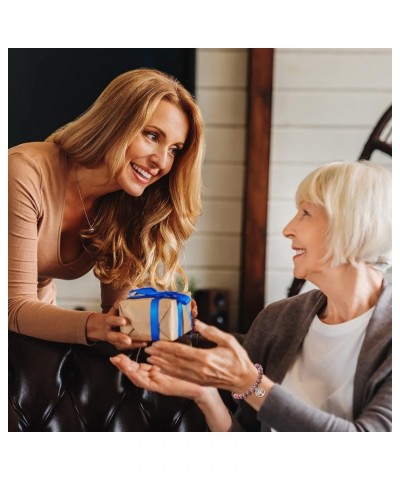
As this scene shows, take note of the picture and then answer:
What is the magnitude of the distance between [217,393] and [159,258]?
0.30 m

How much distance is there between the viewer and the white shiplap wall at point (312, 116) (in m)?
1.29

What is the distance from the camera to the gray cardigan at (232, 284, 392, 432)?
1.08 metres

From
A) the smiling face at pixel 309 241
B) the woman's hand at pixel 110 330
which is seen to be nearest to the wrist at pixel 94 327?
the woman's hand at pixel 110 330

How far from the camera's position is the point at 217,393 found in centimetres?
122

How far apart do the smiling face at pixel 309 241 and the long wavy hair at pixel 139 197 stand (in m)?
0.24

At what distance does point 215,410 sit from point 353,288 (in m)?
0.35

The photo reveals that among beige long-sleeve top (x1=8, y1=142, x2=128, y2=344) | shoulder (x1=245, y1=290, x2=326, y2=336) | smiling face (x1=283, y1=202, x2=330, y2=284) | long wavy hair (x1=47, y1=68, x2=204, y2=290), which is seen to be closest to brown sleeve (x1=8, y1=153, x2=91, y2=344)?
beige long-sleeve top (x1=8, y1=142, x2=128, y2=344)

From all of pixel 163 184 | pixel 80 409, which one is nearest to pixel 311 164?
pixel 163 184

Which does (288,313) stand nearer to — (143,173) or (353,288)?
(353,288)

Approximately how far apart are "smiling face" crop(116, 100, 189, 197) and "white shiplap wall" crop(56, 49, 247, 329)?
0.40 feet

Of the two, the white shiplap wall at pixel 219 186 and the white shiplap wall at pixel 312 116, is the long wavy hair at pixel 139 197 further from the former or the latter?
the white shiplap wall at pixel 312 116

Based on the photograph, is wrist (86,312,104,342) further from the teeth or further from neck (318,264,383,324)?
neck (318,264,383,324)

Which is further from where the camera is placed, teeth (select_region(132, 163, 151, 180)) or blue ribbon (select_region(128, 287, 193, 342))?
teeth (select_region(132, 163, 151, 180))
